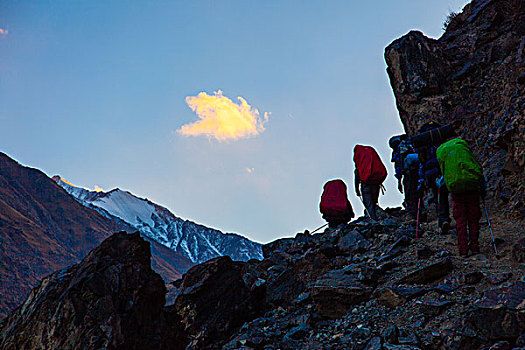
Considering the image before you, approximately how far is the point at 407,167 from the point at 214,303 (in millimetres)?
6541

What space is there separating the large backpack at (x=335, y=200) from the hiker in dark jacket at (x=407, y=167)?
3.46 meters

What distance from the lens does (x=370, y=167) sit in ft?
40.9

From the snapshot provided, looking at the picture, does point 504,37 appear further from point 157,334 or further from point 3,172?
point 3,172

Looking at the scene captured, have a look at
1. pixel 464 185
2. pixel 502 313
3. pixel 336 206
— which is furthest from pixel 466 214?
pixel 336 206

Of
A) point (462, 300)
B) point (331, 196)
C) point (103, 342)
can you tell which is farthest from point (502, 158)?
point (103, 342)

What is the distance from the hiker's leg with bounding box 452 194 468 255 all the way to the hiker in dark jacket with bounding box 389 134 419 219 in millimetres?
3229

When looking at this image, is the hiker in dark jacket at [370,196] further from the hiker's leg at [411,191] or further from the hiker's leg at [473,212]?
the hiker's leg at [473,212]

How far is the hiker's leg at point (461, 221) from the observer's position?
6.44 metres

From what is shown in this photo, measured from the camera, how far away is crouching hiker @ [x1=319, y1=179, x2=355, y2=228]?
14.3 metres

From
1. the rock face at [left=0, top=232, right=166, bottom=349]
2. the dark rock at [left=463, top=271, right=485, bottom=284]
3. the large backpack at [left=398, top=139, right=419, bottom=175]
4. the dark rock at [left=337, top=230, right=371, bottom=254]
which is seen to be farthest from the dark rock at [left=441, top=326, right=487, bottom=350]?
the large backpack at [left=398, top=139, right=419, bottom=175]

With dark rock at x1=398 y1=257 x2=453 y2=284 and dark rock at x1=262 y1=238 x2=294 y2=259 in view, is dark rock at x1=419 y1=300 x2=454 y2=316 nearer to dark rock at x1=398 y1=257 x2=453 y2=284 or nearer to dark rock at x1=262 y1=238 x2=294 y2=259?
dark rock at x1=398 y1=257 x2=453 y2=284

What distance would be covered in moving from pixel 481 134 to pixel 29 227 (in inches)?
4893

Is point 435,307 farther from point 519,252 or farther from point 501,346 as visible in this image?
point 519,252

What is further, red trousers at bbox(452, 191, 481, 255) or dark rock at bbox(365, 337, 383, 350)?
red trousers at bbox(452, 191, 481, 255)
